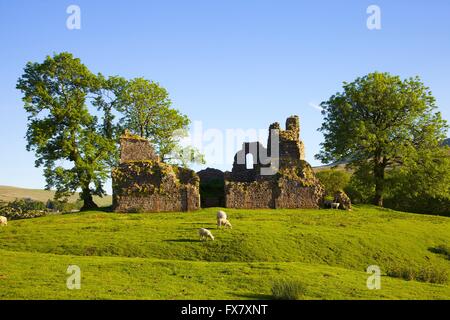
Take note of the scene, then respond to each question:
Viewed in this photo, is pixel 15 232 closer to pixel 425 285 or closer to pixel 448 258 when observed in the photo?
pixel 425 285

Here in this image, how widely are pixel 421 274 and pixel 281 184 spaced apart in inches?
751

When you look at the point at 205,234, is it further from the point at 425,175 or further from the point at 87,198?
the point at 425,175

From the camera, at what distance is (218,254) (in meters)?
26.7

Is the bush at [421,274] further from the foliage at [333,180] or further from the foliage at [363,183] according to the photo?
the foliage at [333,180]

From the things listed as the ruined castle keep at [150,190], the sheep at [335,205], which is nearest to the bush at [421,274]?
the sheep at [335,205]

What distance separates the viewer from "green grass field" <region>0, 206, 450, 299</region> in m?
20.1

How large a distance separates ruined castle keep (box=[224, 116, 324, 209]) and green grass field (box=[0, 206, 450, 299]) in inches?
116

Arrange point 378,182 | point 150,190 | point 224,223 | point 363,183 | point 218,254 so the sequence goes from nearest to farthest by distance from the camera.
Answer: point 218,254, point 224,223, point 150,190, point 378,182, point 363,183

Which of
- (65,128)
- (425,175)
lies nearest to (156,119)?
(65,128)

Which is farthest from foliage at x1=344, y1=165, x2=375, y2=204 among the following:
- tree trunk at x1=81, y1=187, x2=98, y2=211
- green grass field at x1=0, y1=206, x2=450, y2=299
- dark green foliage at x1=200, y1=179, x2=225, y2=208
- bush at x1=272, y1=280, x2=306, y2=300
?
bush at x1=272, y1=280, x2=306, y2=300

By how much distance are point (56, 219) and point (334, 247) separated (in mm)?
22447

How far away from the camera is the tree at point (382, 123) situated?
4891 cm

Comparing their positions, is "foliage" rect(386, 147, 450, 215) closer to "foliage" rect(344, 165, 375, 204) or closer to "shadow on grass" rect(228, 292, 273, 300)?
"foliage" rect(344, 165, 375, 204)
